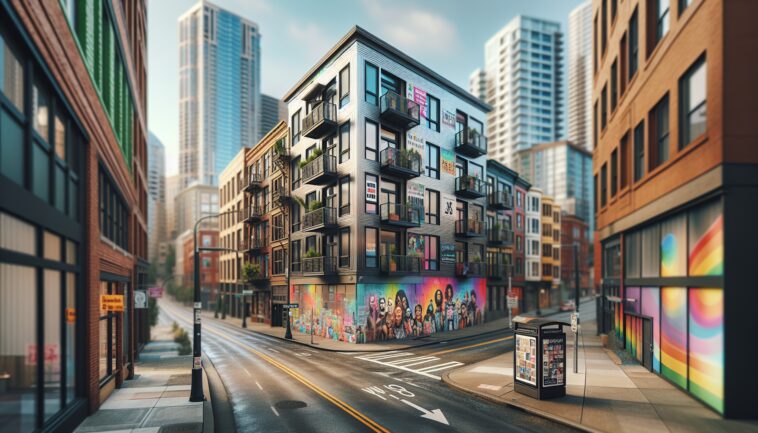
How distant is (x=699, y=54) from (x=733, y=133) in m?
3.06

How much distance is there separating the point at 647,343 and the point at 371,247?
17649 mm

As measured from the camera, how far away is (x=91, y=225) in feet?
42.3

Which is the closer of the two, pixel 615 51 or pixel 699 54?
pixel 699 54

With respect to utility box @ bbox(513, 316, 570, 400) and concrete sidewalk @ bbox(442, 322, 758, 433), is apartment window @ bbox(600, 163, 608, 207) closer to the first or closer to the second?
concrete sidewalk @ bbox(442, 322, 758, 433)

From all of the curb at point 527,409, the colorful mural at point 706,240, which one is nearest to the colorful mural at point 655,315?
the colorful mural at point 706,240

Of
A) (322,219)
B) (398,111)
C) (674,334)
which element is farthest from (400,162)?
(674,334)

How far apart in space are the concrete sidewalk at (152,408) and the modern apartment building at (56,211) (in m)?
0.52

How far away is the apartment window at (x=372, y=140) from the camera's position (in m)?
32.1

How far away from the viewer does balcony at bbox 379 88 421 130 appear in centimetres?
3238

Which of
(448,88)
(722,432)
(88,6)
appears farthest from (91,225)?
(448,88)

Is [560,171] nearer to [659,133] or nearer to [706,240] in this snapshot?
[659,133]

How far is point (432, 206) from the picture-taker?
1473 inches

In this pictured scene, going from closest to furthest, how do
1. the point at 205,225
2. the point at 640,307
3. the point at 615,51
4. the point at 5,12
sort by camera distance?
the point at 5,12 → the point at 640,307 → the point at 615,51 → the point at 205,225

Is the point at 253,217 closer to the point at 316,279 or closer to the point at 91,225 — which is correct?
the point at 316,279
